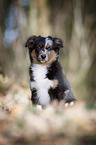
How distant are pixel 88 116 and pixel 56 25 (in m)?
14.0

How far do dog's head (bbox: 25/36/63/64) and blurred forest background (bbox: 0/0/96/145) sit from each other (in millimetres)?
4824

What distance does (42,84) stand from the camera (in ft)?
13.5

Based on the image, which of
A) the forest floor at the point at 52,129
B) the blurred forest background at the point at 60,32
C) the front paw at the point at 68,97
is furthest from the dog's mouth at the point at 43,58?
the blurred forest background at the point at 60,32

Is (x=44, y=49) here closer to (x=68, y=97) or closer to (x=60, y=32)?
(x=68, y=97)

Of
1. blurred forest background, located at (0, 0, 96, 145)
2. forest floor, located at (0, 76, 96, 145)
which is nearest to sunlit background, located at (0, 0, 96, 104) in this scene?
blurred forest background, located at (0, 0, 96, 145)

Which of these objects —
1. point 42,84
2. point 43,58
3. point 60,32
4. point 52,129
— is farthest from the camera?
point 60,32

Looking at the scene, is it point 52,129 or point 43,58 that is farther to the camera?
point 43,58

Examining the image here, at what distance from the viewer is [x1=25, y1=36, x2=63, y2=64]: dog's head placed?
13.8 feet

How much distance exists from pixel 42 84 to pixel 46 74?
0.24m

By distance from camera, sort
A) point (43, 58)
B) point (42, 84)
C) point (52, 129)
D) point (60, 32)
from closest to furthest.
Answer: point (52, 129), point (42, 84), point (43, 58), point (60, 32)

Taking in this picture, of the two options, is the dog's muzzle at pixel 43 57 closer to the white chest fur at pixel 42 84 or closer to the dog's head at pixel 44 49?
the dog's head at pixel 44 49

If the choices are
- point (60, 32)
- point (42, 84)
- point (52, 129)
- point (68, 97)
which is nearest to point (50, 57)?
point (42, 84)

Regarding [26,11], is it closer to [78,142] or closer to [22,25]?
[22,25]

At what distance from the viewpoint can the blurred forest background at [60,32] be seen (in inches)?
409
